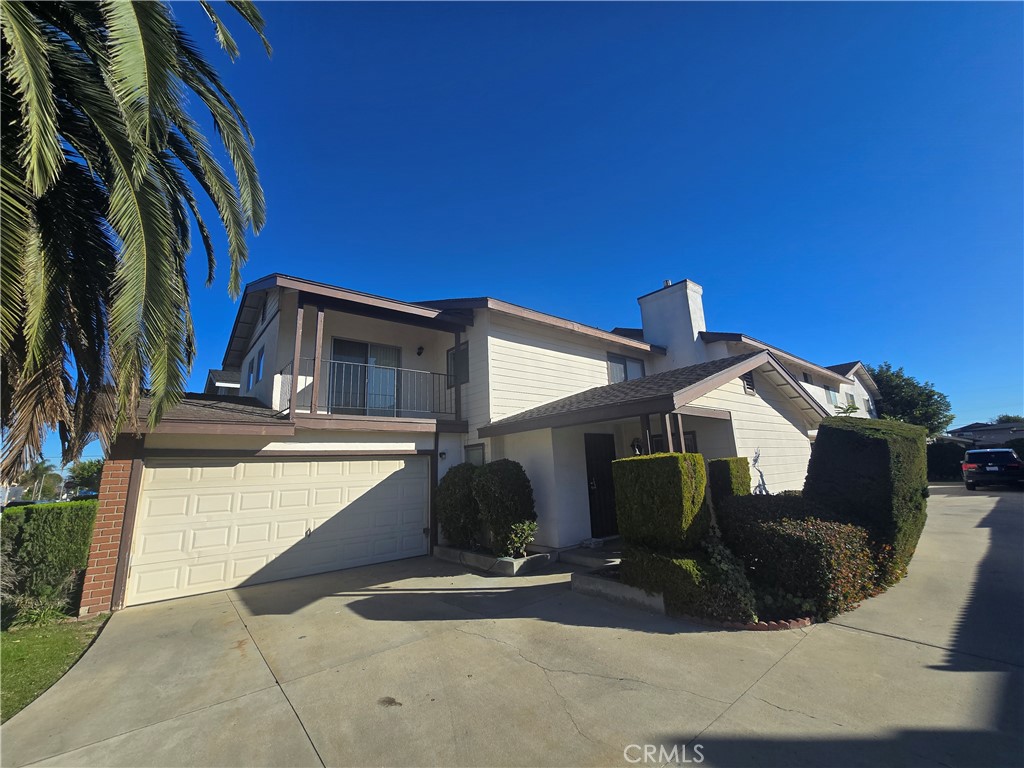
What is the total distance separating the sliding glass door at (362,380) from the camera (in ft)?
32.6

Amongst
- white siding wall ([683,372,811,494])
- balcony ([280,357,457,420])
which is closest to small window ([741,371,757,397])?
white siding wall ([683,372,811,494])

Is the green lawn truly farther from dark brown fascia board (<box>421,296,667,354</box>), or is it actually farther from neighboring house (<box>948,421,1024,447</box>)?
neighboring house (<box>948,421,1024,447</box>)

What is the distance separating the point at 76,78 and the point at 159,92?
113 centimetres

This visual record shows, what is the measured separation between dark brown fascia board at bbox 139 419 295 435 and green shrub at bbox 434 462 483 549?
10.8 ft

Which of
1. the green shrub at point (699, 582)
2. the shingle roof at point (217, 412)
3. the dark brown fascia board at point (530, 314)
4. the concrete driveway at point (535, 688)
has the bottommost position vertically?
the concrete driveway at point (535, 688)

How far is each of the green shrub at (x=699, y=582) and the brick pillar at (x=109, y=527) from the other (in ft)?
25.4

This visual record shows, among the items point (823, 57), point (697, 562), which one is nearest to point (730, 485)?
point (697, 562)

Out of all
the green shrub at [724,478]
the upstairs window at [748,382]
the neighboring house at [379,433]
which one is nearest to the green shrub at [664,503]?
the neighboring house at [379,433]

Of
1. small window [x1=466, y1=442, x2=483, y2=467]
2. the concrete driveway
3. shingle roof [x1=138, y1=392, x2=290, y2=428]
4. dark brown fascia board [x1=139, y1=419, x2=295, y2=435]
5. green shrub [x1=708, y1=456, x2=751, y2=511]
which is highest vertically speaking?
shingle roof [x1=138, y1=392, x2=290, y2=428]

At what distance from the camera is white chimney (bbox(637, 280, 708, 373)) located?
44.7 ft

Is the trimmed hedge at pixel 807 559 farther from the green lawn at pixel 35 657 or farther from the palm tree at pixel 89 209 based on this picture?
the green lawn at pixel 35 657

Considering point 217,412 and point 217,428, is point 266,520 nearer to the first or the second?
point 217,428

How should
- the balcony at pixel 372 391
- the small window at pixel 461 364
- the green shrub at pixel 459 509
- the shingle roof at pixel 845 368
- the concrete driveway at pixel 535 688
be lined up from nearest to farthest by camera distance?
the concrete driveway at pixel 535 688 → the green shrub at pixel 459 509 → the balcony at pixel 372 391 → the small window at pixel 461 364 → the shingle roof at pixel 845 368

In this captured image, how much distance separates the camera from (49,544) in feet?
20.3
